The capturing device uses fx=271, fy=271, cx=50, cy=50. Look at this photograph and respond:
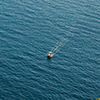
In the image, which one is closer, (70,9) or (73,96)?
(73,96)

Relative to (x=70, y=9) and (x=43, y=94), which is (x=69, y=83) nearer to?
(x=43, y=94)

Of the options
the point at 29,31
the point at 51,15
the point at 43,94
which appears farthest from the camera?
the point at 51,15

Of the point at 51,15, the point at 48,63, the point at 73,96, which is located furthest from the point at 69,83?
the point at 51,15

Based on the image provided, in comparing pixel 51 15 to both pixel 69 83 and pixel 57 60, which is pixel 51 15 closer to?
pixel 57 60

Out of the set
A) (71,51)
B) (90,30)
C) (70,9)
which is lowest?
(71,51)

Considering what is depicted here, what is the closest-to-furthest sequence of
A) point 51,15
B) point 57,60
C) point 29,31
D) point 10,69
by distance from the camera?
point 10,69, point 57,60, point 29,31, point 51,15

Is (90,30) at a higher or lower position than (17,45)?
higher
